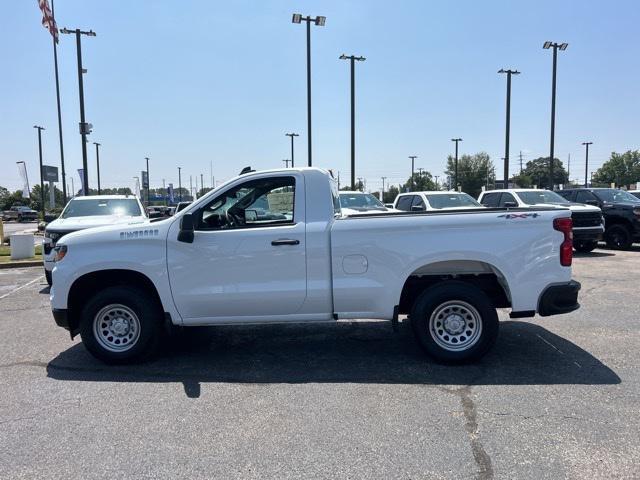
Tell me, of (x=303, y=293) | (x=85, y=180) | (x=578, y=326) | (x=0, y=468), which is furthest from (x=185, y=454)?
(x=85, y=180)

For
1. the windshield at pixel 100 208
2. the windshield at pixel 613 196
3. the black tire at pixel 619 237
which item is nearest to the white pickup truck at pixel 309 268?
the windshield at pixel 100 208

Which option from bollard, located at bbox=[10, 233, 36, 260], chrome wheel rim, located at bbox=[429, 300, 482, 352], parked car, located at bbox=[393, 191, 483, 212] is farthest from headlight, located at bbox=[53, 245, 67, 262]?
bollard, located at bbox=[10, 233, 36, 260]

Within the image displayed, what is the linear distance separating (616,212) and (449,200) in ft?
17.4

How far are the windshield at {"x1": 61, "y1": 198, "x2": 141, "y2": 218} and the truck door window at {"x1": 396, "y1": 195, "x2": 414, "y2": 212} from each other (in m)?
7.97

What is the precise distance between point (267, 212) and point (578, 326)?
14.1ft

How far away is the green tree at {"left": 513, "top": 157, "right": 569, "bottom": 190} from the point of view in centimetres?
11624

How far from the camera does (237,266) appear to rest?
17.1 feet

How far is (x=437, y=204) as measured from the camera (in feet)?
47.9

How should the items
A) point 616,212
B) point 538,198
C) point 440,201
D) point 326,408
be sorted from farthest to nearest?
point 616,212, point 538,198, point 440,201, point 326,408

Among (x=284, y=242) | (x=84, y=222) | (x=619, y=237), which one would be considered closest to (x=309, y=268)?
(x=284, y=242)

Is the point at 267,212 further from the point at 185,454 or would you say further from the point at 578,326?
the point at 578,326

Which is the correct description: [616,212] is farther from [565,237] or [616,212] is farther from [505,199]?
[565,237]

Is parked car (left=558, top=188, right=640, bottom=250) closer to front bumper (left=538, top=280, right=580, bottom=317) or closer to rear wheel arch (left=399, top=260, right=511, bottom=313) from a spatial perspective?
rear wheel arch (left=399, top=260, right=511, bottom=313)

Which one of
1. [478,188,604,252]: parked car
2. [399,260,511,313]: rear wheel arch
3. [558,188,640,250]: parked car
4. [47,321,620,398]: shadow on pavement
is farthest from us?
[558,188,640,250]: parked car
